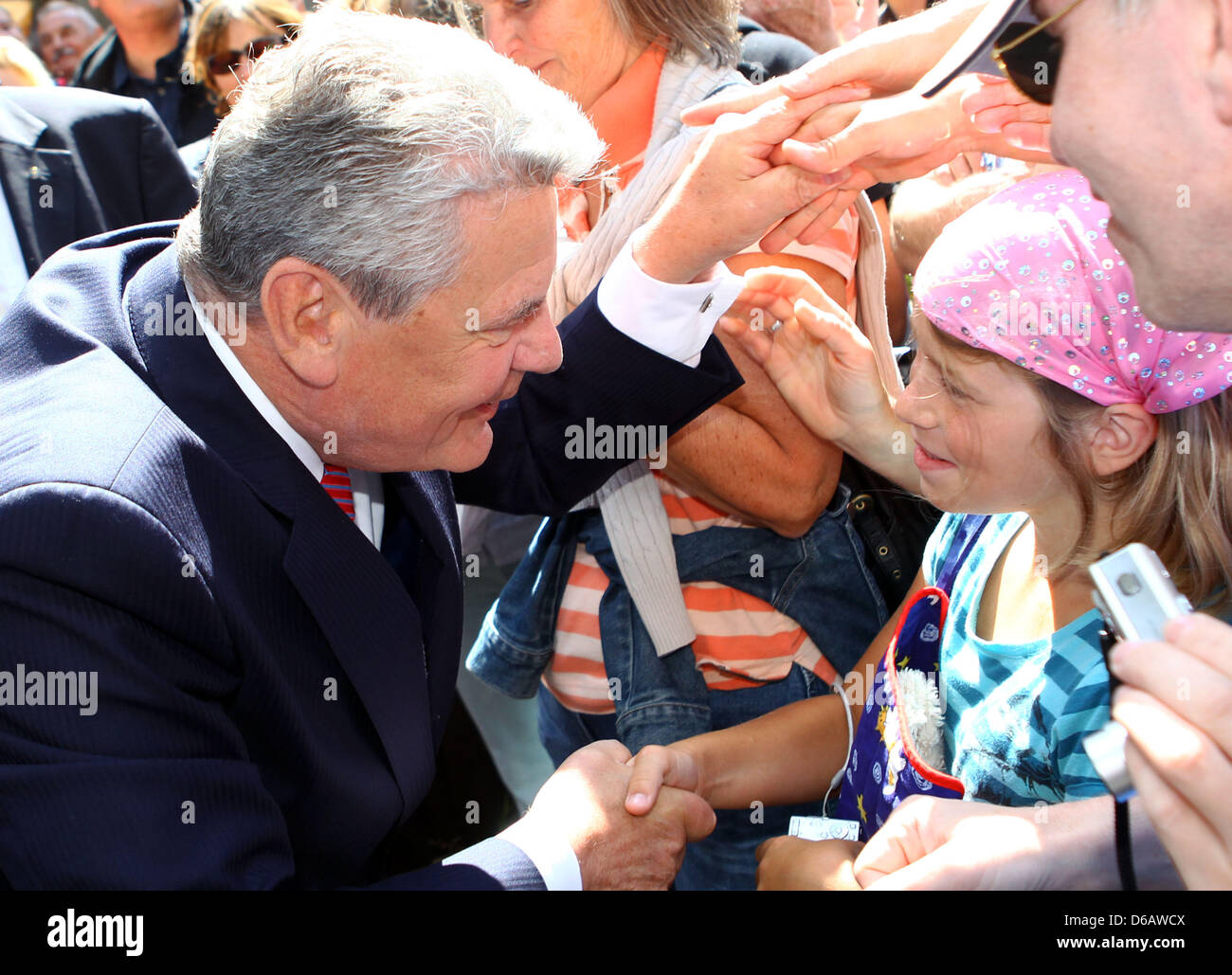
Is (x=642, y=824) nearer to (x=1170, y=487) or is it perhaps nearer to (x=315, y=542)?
(x=315, y=542)

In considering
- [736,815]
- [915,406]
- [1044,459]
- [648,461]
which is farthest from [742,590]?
[1044,459]

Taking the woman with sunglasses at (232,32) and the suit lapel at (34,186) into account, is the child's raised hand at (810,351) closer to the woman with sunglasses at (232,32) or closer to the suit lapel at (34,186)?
the suit lapel at (34,186)

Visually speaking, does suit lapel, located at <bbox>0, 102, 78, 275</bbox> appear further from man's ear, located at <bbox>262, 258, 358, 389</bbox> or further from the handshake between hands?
the handshake between hands

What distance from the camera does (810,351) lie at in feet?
6.35

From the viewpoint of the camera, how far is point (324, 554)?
142cm

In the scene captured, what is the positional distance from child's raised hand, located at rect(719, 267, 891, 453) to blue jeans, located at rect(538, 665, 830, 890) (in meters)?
0.47

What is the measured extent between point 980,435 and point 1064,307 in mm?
219

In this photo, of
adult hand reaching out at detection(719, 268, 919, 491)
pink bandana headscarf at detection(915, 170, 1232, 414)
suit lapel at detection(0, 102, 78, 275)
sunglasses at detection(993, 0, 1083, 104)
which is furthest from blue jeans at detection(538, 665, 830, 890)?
suit lapel at detection(0, 102, 78, 275)

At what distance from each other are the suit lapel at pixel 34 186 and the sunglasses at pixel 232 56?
1.58 metres

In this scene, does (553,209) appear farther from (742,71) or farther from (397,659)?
(742,71)

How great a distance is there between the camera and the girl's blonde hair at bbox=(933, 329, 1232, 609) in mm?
1354

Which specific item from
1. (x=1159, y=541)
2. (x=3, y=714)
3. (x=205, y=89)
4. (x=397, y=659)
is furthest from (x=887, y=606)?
(x=205, y=89)

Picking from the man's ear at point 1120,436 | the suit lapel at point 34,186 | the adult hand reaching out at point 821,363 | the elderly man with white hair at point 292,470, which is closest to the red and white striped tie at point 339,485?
the elderly man with white hair at point 292,470

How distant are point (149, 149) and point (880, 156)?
6.25ft
